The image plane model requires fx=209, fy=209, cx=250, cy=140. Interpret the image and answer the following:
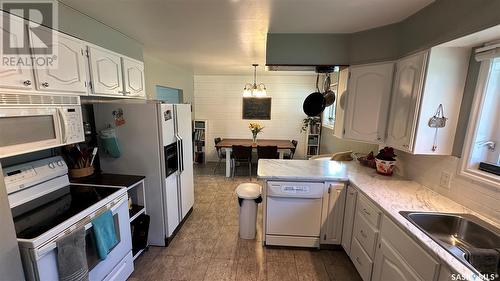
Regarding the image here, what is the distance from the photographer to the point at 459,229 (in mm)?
1416

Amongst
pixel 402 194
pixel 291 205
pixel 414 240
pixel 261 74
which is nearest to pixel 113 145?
pixel 291 205

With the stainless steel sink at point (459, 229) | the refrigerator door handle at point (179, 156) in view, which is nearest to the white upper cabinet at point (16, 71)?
the refrigerator door handle at point (179, 156)

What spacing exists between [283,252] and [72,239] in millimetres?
1886

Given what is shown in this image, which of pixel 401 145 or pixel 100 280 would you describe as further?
pixel 401 145

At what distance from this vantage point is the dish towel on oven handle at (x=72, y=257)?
1.23m

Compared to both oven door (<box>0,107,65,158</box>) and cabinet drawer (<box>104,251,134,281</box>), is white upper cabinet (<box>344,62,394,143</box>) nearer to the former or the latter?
cabinet drawer (<box>104,251,134,281</box>)

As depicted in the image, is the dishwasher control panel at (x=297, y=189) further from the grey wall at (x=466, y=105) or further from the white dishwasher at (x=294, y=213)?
the grey wall at (x=466, y=105)

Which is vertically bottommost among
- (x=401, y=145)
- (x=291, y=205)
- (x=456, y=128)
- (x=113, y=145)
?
A: (x=291, y=205)

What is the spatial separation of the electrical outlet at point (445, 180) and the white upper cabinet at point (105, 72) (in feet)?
10.2

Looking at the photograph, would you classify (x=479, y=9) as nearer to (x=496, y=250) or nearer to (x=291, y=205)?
(x=496, y=250)

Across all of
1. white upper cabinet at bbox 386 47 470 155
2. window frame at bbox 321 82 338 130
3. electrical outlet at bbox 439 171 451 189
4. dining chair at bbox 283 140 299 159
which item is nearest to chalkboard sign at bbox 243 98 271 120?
dining chair at bbox 283 140 299 159

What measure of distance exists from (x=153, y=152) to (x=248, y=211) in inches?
49.4

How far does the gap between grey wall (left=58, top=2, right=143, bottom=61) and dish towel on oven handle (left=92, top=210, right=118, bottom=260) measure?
1.51 meters

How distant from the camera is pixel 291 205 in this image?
2.21 metres
